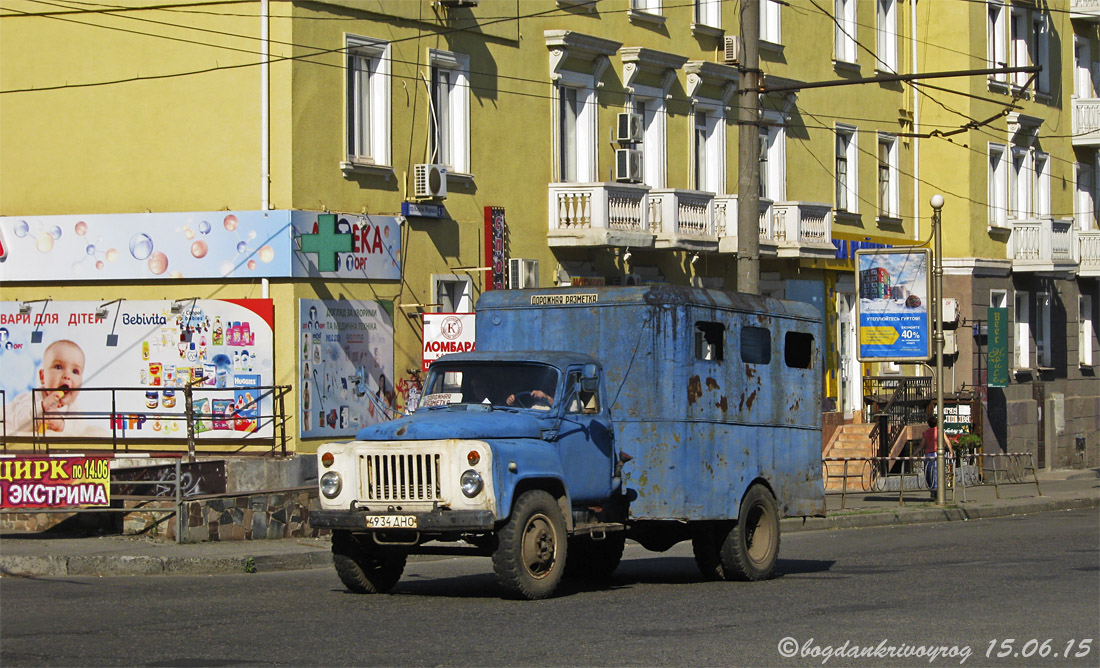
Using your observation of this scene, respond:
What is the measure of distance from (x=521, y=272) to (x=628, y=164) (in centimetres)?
400

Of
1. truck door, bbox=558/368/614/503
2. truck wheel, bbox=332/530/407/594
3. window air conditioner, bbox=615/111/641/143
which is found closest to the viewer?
truck wheel, bbox=332/530/407/594

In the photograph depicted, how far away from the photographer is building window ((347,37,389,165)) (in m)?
25.7

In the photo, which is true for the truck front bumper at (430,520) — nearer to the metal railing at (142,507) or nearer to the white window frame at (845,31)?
the metal railing at (142,507)

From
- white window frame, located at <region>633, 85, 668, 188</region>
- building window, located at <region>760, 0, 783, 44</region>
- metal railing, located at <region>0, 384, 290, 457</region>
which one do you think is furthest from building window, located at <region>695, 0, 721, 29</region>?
metal railing, located at <region>0, 384, 290, 457</region>

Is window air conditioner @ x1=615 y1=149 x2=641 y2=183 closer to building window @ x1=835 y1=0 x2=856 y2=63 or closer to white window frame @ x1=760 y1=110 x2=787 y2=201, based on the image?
white window frame @ x1=760 y1=110 x2=787 y2=201

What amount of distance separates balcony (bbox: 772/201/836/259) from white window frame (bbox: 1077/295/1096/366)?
1423cm

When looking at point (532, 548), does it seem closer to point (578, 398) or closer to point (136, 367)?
point (578, 398)

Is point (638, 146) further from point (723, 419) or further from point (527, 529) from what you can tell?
point (527, 529)

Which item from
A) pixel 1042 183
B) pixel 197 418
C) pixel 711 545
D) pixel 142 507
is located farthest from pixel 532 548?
pixel 1042 183

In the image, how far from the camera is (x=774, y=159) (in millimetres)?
36688

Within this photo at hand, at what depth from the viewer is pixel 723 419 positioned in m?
16.2

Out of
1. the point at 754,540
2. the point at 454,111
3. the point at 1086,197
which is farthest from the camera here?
the point at 1086,197

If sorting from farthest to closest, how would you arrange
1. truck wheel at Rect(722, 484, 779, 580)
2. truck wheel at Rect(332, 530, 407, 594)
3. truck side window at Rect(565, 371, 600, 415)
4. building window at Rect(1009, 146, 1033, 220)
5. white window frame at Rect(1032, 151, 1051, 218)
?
white window frame at Rect(1032, 151, 1051, 218)
building window at Rect(1009, 146, 1033, 220)
truck wheel at Rect(722, 484, 779, 580)
truck side window at Rect(565, 371, 600, 415)
truck wheel at Rect(332, 530, 407, 594)

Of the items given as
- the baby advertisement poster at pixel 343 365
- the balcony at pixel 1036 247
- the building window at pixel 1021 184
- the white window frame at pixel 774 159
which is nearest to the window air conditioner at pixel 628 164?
the white window frame at pixel 774 159
